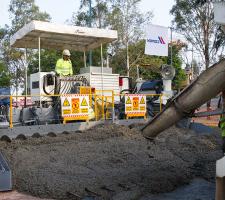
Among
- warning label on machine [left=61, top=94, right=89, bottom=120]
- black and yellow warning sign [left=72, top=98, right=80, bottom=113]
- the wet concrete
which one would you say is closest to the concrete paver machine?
warning label on machine [left=61, top=94, right=89, bottom=120]

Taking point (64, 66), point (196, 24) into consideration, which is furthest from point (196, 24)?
point (64, 66)

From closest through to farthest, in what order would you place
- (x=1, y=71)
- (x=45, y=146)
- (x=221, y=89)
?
(x=221, y=89)
(x=45, y=146)
(x=1, y=71)

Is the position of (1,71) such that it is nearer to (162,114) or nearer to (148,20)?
(148,20)

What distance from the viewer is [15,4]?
41312mm

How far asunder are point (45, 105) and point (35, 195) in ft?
19.0

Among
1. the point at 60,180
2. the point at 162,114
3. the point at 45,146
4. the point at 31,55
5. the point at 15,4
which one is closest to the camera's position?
the point at 162,114

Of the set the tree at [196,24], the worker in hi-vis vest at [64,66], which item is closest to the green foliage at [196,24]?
the tree at [196,24]

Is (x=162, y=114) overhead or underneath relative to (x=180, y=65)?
underneath

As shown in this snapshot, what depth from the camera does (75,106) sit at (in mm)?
10695

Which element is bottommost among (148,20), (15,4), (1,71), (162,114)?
(162,114)

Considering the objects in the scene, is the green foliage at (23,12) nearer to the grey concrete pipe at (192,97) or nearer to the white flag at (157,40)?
the white flag at (157,40)

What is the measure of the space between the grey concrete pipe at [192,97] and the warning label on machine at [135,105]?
6.98 m

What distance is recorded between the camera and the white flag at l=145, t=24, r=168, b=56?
1978cm

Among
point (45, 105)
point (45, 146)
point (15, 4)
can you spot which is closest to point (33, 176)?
point (45, 146)
